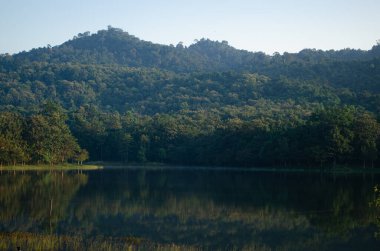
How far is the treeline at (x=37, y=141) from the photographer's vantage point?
83787mm

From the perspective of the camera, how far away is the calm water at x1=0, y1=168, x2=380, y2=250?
88.1ft

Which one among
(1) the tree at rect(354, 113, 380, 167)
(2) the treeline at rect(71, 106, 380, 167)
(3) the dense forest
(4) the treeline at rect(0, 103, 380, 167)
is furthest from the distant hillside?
(1) the tree at rect(354, 113, 380, 167)

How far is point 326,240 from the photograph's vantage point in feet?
88.8

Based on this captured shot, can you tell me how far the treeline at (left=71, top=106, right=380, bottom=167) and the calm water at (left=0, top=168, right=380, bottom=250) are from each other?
108ft

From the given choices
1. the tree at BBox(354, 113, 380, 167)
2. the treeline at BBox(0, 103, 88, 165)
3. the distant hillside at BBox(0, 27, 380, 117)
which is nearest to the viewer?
the tree at BBox(354, 113, 380, 167)

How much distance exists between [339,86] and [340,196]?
123 meters

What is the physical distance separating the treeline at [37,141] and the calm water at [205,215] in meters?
32.7

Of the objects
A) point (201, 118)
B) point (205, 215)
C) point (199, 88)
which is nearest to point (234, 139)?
point (201, 118)

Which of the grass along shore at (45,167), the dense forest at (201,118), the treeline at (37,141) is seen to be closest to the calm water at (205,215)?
the grass along shore at (45,167)

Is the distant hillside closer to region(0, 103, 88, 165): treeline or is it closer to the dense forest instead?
the dense forest

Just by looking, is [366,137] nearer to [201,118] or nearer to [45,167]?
[201,118]

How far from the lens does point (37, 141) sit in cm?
9025

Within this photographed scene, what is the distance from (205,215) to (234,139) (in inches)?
2701

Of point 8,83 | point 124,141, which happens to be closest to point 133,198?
point 124,141
